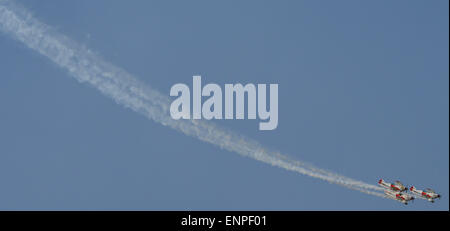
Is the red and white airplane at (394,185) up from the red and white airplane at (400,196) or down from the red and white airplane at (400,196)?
up

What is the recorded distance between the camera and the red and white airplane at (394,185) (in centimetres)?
6844

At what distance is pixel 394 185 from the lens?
6844 cm

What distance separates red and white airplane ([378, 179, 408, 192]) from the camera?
225 feet

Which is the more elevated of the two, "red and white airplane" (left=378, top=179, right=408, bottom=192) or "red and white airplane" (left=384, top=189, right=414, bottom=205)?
"red and white airplane" (left=378, top=179, right=408, bottom=192)

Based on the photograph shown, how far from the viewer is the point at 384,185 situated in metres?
68.8
